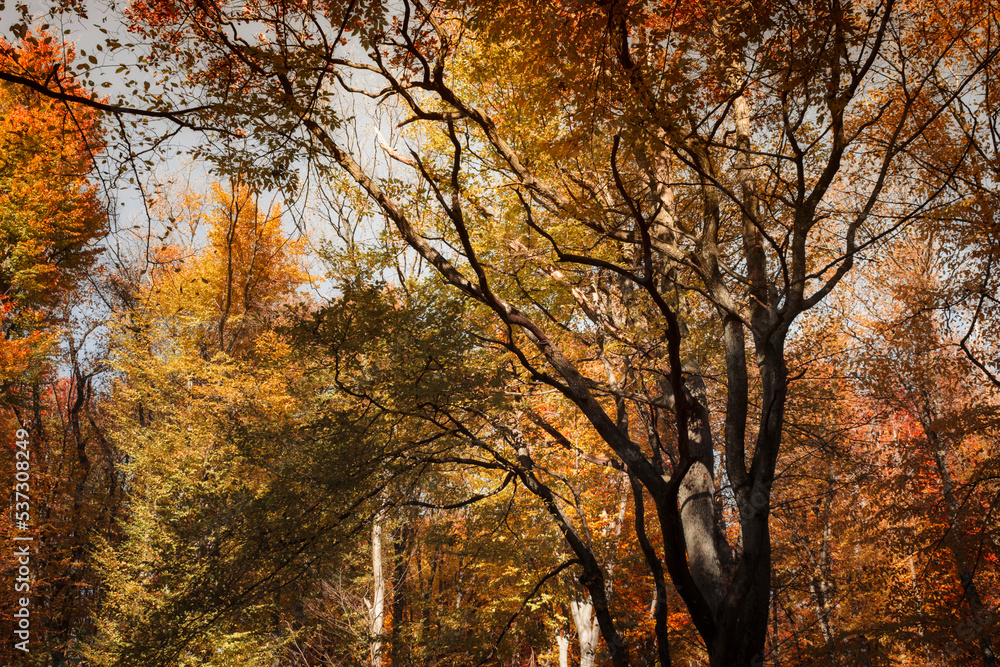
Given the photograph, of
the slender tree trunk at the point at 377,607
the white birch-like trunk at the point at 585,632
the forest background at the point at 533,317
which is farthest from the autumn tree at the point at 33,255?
the white birch-like trunk at the point at 585,632

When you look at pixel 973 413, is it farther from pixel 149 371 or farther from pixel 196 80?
pixel 149 371

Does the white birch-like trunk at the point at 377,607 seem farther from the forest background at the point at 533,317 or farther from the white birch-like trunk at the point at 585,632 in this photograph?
the white birch-like trunk at the point at 585,632

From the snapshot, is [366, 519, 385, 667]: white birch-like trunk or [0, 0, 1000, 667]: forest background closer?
[0, 0, 1000, 667]: forest background

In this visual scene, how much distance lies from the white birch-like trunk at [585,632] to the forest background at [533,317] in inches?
3.3

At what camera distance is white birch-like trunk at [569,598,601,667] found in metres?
9.10

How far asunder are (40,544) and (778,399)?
671 inches

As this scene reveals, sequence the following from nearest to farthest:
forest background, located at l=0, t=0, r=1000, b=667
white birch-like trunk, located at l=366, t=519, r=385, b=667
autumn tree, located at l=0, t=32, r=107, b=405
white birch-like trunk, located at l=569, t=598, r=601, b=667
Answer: forest background, located at l=0, t=0, r=1000, b=667
white birch-like trunk, located at l=569, t=598, r=601, b=667
white birch-like trunk, located at l=366, t=519, r=385, b=667
autumn tree, located at l=0, t=32, r=107, b=405

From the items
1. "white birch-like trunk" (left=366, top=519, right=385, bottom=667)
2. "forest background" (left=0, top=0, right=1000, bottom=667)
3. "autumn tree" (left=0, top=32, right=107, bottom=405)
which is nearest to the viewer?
"forest background" (left=0, top=0, right=1000, bottom=667)

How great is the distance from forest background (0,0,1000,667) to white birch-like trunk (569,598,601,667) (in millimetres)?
83

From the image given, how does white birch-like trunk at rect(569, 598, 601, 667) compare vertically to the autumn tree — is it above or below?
below

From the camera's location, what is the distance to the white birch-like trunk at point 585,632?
9.10 m

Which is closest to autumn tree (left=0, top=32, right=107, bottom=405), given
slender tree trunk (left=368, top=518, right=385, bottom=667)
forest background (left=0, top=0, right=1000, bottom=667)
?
forest background (left=0, top=0, right=1000, bottom=667)

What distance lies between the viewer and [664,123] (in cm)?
376

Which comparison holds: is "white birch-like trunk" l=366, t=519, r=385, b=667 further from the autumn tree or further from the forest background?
the autumn tree
